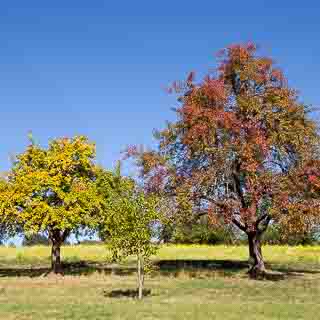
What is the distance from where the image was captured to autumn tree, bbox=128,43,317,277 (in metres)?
42.7

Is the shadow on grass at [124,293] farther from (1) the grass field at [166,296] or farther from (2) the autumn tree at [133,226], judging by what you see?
(2) the autumn tree at [133,226]

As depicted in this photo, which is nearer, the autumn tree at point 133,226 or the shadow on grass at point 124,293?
the shadow on grass at point 124,293

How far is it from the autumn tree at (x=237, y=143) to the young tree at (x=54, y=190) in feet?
18.3

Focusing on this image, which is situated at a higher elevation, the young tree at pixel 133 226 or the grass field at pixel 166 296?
the young tree at pixel 133 226

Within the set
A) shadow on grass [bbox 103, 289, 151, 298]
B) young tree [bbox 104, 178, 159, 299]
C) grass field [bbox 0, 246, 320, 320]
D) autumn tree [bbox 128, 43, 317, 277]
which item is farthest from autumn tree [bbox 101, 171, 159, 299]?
autumn tree [bbox 128, 43, 317, 277]

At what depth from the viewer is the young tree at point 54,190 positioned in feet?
152

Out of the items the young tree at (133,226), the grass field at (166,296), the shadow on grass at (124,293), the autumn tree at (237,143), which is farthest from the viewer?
the autumn tree at (237,143)

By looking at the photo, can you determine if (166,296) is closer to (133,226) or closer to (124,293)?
(124,293)

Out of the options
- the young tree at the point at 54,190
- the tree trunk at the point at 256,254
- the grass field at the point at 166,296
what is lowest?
the grass field at the point at 166,296

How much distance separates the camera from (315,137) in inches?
1747

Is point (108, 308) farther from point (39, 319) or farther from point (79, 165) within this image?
point (79, 165)

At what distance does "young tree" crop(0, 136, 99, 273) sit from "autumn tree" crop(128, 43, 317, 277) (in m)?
5.57

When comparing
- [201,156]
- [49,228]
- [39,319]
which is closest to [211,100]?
[201,156]

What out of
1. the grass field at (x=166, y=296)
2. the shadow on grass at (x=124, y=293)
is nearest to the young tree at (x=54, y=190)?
the grass field at (x=166, y=296)
